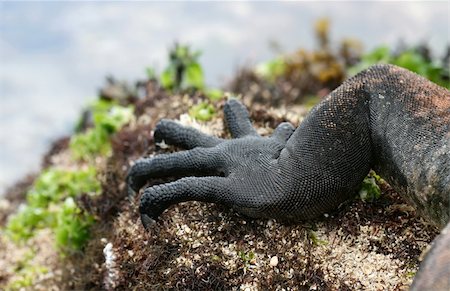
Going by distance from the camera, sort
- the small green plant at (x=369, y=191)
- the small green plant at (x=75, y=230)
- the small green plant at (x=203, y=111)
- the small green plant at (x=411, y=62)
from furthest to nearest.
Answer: the small green plant at (x=411, y=62), the small green plant at (x=75, y=230), the small green plant at (x=203, y=111), the small green plant at (x=369, y=191)

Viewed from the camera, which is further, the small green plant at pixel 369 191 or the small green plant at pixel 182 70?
the small green plant at pixel 182 70

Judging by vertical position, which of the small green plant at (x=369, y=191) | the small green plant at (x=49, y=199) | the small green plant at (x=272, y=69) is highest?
the small green plant at (x=369, y=191)

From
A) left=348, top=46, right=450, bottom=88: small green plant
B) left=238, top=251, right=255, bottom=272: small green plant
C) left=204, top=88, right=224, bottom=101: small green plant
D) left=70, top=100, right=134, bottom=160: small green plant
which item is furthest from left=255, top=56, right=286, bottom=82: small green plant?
left=238, top=251, right=255, bottom=272: small green plant

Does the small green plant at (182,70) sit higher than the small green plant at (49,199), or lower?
higher

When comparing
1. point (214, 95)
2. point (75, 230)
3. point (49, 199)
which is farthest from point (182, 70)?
point (75, 230)

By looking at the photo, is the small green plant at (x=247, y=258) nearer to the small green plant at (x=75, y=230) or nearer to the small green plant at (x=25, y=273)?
the small green plant at (x=75, y=230)

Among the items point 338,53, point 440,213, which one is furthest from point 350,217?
point 338,53

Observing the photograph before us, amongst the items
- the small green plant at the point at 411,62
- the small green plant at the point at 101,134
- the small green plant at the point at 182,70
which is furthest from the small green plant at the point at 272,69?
the small green plant at the point at 101,134
